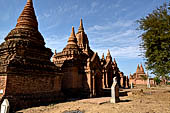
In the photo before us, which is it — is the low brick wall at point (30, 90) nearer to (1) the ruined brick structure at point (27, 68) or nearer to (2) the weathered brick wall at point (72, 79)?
(1) the ruined brick structure at point (27, 68)

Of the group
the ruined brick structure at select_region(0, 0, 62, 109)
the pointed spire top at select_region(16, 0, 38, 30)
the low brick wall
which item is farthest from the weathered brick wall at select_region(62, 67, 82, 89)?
the pointed spire top at select_region(16, 0, 38, 30)

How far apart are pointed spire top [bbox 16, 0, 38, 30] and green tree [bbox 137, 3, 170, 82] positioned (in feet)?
43.4

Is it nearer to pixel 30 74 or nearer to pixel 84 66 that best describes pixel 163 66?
pixel 84 66

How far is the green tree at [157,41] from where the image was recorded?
14.1 metres

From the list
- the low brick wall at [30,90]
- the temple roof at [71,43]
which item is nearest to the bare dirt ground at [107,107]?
the low brick wall at [30,90]

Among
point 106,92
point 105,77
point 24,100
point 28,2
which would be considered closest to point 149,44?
point 106,92

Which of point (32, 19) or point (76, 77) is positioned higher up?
point (32, 19)

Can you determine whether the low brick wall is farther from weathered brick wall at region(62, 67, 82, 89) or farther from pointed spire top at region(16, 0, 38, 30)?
pointed spire top at region(16, 0, 38, 30)

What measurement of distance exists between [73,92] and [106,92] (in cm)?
576

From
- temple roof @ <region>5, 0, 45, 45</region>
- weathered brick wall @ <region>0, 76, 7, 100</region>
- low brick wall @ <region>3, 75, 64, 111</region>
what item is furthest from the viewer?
temple roof @ <region>5, 0, 45, 45</region>

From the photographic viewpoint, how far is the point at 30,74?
1164cm

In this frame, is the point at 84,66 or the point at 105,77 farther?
the point at 105,77

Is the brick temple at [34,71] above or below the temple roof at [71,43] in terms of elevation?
below

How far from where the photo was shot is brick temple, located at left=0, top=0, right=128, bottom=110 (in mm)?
10545
